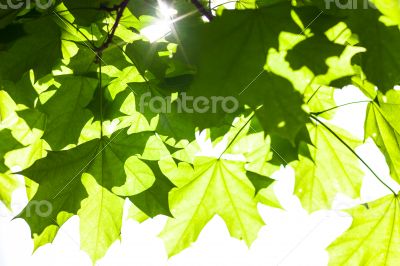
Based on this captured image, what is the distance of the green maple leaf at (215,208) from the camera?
58.9 inches

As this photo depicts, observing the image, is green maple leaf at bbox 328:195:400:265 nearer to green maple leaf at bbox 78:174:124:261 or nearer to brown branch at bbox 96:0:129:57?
green maple leaf at bbox 78:174:124:261

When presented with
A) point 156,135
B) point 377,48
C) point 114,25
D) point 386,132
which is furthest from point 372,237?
point 114,25

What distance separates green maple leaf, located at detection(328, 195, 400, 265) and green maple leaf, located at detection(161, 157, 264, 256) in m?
0.36

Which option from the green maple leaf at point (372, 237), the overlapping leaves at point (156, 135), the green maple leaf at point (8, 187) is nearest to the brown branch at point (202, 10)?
the overlapping leaves at point (156, 135)

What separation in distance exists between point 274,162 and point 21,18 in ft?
3.15

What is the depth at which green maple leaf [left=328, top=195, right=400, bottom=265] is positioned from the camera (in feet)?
5.13

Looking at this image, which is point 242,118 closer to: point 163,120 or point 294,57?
point 163,120

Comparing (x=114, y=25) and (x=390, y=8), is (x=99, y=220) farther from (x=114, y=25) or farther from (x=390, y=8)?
(x=390, y=8)

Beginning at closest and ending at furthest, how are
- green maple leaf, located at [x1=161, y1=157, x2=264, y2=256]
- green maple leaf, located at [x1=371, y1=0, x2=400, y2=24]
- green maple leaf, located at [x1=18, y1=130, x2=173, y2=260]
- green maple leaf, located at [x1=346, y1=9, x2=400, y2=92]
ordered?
green maple leaf, located at [x1=371, y1=0, x2=400, y2=24], green maple leaf, located at [x1=346, y1=9, x2=400, y2=92], green maple leaf, located at [x1=18, y1=130, x2=173, y2=260], green maple leaf, located at [x1=161, y1=157, x2=264, y2=256]

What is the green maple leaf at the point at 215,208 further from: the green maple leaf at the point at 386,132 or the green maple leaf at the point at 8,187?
the green maple leaf at the point at 8,187

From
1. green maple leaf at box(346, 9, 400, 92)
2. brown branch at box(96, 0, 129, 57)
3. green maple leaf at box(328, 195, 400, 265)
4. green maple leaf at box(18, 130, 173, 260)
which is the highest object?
brown branch at box(96, 0, 129, 57)

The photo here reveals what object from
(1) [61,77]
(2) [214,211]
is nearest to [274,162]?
(2) [214,211]

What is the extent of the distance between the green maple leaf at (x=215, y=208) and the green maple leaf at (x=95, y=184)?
0.55 ft

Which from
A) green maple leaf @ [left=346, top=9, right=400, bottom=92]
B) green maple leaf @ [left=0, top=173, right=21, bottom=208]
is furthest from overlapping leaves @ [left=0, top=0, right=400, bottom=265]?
green maple leaf @ [left=0, top=173, right=21, bottom=208]
